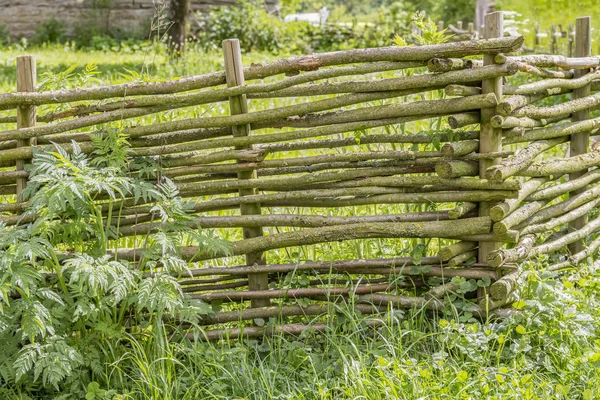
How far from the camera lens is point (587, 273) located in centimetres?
400

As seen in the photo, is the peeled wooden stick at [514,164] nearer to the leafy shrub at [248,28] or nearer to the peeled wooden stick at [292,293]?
the peeled wooden stick at [292,293]

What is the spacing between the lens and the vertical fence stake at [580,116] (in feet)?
14.3

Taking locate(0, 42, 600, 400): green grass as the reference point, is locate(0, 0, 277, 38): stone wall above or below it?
above

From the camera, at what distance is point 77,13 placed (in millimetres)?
17375

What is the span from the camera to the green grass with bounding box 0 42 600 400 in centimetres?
309

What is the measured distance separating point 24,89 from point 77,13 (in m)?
14.5

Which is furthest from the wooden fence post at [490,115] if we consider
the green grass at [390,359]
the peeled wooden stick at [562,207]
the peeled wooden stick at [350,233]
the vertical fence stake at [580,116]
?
the vertical fence stake at [580,116]

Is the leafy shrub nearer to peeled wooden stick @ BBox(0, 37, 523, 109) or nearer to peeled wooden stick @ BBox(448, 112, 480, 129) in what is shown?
peeled wooden stick @ BBox(0, 37, 523, 109)

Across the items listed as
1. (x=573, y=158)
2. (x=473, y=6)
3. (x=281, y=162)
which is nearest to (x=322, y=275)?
(x=281, y=162)

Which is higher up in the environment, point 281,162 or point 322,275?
point 281,162

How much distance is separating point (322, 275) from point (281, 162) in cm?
58

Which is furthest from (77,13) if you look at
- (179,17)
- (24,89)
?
(24,89)

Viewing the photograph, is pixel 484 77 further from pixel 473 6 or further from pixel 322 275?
pixel 473 6

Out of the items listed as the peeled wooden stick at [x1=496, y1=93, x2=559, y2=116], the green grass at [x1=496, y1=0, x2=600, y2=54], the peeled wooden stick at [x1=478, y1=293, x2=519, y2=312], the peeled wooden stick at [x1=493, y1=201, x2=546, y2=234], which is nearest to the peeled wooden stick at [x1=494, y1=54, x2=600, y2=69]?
the peeled wooden stick at [x1=496, y1=93, x2=559, y2=116]
